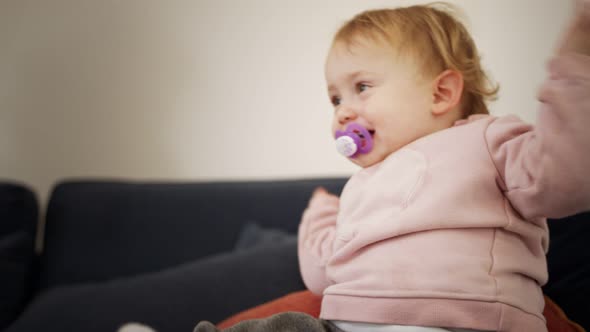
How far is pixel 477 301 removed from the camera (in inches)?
16.3

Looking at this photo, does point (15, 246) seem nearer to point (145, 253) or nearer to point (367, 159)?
point (145, 253)

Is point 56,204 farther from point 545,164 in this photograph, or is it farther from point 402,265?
point 545,164

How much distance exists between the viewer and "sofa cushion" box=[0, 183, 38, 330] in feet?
3.79

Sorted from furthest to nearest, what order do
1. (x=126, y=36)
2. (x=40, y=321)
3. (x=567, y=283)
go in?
(x=126, y=36) → (x=40, y=321) → (x=567, y=283)

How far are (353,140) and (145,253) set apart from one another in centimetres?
96

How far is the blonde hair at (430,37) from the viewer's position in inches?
16.6

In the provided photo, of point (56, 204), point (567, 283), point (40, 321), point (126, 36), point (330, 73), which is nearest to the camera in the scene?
point (330, 73)

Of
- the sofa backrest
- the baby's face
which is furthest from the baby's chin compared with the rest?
the sofa backrest

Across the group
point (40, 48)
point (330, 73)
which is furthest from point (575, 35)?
point (40, 48)

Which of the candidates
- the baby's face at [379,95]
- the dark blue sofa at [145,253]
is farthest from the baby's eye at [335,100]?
the dark blue sofa at [145,253]

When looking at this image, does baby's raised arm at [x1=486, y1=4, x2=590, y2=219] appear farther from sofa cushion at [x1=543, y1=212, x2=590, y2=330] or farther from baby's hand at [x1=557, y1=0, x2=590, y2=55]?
sofa cushion at [x1=543, y1=212, x2=590, y2=330]

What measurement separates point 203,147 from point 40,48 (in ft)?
2.62

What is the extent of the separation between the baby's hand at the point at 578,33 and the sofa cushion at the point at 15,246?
4.00 ft

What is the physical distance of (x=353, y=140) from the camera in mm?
441
